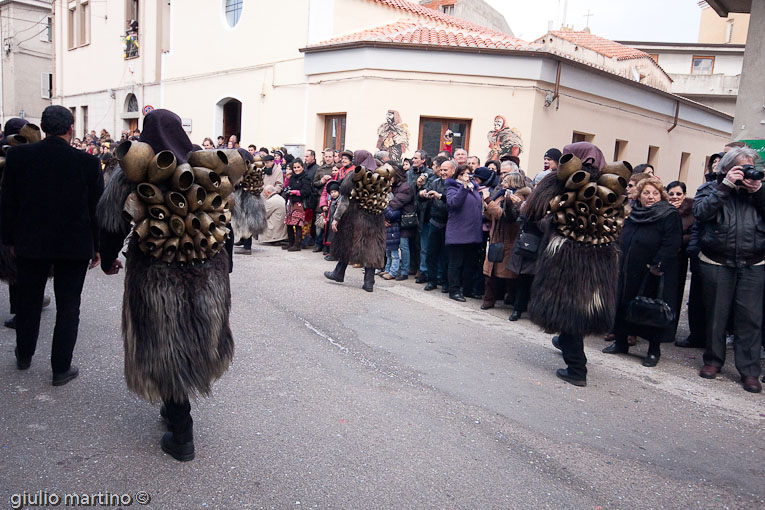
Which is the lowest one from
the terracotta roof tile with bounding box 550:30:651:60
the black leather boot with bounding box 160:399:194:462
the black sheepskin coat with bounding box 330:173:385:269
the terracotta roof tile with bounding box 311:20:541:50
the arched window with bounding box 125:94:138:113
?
the black leather boot with bounding box 160:399:194:462

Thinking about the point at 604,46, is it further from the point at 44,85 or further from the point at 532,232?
the point at 44,85

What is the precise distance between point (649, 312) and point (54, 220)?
543cm

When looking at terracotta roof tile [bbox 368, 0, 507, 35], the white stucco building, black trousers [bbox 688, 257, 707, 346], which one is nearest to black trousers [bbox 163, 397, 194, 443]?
black trousers [bbox 688, 257, 707, 346]

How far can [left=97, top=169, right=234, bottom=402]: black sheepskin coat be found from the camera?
11.2 ft

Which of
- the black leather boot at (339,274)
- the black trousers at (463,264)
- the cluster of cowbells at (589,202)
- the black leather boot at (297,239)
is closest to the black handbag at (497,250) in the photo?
the black trousers at (463,264)

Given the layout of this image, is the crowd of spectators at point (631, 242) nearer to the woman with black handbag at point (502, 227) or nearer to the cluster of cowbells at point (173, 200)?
the woman with black handbag at point (502, 227)

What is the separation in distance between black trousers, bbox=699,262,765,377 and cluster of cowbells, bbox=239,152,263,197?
742 cm

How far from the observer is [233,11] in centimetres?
1919

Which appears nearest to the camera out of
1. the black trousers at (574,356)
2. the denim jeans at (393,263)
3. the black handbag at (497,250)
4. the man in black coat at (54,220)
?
the man in black coat at (54,220)

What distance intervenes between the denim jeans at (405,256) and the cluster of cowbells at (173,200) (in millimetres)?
6607

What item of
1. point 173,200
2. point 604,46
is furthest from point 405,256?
point 604,46

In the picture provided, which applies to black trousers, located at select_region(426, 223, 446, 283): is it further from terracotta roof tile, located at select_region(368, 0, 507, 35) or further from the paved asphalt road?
terracotta roof tile, located at select_region(368, 0, 507, 35)

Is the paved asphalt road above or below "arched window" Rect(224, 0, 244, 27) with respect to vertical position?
below

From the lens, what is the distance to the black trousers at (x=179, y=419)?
138 inches
